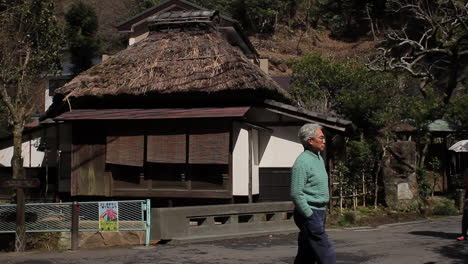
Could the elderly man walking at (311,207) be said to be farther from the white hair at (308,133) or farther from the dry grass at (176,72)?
the dry grass at (176,72)

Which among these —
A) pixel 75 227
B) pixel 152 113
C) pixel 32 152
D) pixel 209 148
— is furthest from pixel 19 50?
pixel 32 152

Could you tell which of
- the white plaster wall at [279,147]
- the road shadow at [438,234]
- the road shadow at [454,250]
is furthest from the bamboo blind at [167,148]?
the road shadow at [454,250]

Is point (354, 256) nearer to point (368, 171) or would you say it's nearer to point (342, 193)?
point (342, 193)

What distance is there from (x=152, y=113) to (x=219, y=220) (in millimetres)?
3639

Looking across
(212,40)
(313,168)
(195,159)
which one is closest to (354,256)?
(313,168)

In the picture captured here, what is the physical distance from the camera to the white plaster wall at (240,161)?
14562mm

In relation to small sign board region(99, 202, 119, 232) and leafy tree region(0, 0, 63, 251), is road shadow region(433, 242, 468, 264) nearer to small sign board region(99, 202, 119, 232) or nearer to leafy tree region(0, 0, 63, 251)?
small sign board region(99, 202, 119, 232)

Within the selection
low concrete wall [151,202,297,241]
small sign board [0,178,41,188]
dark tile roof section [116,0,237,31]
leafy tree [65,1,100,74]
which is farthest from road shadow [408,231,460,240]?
leafy tree [65,1,100,74]

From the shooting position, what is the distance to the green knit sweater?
5590 millimetres

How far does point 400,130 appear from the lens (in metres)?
22.9

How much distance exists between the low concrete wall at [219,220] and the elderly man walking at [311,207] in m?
5.66

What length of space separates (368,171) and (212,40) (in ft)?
22.6

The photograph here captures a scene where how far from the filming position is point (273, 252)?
9.76 metres

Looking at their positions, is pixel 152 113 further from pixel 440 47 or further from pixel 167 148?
pixel 440 47
